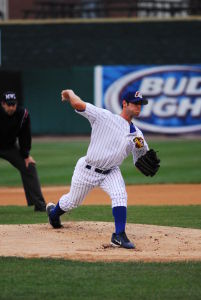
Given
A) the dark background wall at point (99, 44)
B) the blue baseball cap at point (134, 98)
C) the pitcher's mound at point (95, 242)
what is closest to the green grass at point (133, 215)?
the pitcher's mound at point (95, 242)

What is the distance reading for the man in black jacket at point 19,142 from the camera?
36.3 ft

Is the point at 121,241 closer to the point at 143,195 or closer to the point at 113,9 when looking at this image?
the point at 143,195

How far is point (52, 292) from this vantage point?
609 centimetres

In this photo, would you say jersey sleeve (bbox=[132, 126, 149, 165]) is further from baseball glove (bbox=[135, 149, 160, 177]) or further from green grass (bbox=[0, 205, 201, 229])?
green grass (bbox=[0, 205, 201, 229])

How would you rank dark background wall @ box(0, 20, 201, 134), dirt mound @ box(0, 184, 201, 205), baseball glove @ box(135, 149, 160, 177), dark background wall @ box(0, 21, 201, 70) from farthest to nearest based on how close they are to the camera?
dark background wall @ box(0, 21, 201, 70), dark background wall @ box(0, 20, 201, 134), dirt mound @ box(0, 184, 201, 205), baseball glove @ box(135, 149, 160, 177)

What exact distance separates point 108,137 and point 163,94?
1950 cm

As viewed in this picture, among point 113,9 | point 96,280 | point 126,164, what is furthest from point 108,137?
point 113,9

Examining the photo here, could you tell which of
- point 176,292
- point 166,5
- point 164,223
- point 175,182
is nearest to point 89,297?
point 176,292

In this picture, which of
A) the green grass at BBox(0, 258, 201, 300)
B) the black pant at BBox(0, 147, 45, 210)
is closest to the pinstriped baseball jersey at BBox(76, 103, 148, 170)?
the green grass at BBox(0, 258, 201, 300)

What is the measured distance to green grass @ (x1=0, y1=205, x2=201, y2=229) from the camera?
10219 mm

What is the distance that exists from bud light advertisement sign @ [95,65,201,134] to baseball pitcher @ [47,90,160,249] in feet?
62.0

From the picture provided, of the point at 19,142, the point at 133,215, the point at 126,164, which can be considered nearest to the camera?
the point at 133,215

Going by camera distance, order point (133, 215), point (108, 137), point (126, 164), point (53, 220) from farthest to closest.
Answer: point (126, 164)
point (133, 215)
point (53, 220)
point (108, 137)

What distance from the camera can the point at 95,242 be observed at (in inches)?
327
